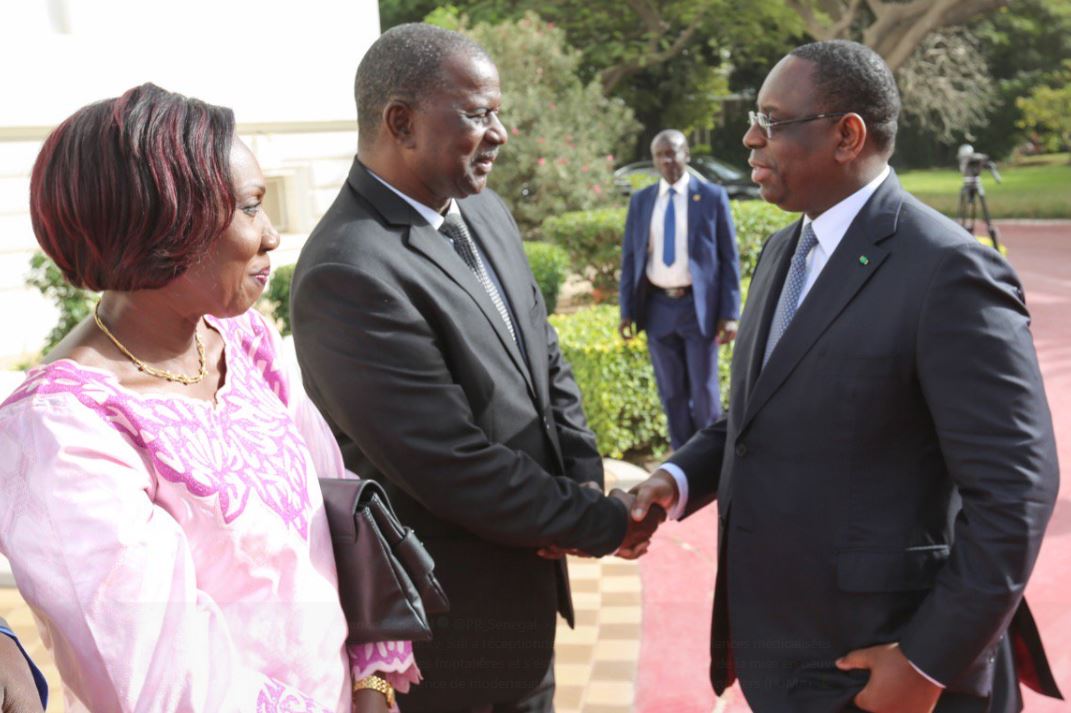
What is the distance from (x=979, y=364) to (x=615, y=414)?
550cm

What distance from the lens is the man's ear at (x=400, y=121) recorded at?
2785 millimetres

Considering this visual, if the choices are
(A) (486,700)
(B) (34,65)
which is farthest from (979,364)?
(B) (34,65)

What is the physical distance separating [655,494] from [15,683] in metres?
1.91

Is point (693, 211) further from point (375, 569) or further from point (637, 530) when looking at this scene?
point (375, 569)

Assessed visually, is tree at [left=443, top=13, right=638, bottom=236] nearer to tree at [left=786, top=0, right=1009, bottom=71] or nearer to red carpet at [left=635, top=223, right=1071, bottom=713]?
tree at [left=786, top=0, right=1009, bottom=71]

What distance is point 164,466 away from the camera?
1.77 m

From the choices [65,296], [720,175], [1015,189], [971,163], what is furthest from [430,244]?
[1015,189]

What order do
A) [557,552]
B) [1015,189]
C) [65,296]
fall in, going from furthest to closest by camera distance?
[1015,189] < [65,296] < [557,552]

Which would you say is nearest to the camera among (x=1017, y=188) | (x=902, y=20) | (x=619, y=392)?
(x=619, y=392)

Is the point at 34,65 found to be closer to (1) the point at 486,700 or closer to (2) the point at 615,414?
(2) the point at 615,414

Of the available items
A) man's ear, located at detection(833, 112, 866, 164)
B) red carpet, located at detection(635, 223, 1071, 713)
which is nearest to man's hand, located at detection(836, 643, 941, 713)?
man's ear, located at detection(833, 112, 866, 164)

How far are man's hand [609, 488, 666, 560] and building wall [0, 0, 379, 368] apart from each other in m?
7.30

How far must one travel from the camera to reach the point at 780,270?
2.73m

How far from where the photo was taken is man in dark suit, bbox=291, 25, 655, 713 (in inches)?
103
